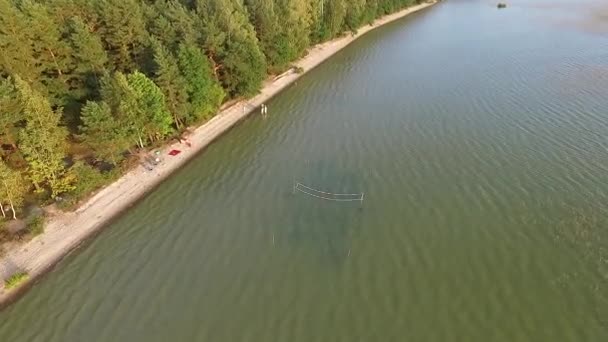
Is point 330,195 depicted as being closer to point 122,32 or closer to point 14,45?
point 122,32

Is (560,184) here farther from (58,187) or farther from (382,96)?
(58,187)

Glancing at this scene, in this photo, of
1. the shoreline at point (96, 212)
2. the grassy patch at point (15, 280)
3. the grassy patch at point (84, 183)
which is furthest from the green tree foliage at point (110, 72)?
the grassy patch at point (15, 280)

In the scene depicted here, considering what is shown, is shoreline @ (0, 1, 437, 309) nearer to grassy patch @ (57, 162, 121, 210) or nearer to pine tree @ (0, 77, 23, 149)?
grassy patch @ (57, 162, 121, 210)

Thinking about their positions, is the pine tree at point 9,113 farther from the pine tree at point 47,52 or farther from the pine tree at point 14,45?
the pine tree at point 47,52

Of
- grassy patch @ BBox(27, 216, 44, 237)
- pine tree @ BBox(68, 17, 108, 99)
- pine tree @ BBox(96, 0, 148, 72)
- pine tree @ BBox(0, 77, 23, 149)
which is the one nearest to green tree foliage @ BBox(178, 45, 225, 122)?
pine tree @ BBox(96, 0, 148, 72)

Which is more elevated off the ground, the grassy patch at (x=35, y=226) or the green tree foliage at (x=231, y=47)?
the green tree foliage at (x=231, y=47)

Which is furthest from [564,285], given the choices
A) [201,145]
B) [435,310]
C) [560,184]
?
[201,145]

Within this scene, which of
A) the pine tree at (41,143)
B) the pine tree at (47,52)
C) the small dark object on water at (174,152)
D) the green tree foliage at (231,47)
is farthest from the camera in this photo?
the green tree foliage at (231,47)
